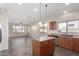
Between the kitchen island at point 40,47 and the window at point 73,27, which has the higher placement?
the window at point 73,27

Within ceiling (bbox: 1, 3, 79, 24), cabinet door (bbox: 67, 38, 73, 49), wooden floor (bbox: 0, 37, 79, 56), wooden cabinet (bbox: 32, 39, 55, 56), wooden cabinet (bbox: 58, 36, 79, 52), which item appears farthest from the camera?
cabinet door (bbox: 67, 38, 73, 49)

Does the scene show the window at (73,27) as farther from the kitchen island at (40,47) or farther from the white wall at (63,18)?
the kitchen island at (40,47)

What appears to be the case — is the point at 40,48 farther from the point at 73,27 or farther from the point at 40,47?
the point at 73,27

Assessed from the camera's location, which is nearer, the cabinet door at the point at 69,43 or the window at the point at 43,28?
the window at the point at 43,28

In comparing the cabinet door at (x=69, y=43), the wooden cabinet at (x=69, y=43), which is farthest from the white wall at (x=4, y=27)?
the cabinet door at (x=69, y=43)

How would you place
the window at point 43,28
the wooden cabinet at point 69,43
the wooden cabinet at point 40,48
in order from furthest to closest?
1. the wooden cabinet at point 69,43
2. the window at point 43,28
3. the wooden cabinet at point 40,48

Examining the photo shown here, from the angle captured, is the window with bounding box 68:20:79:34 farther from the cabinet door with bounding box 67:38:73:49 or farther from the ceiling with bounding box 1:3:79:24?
the ceiling with bounding box 1:3:79:24

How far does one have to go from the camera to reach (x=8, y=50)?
170 inches

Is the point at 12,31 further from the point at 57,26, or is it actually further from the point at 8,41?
the point at 57,26

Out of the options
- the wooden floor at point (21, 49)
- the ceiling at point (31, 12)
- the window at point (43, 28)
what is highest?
the ceiling at point (31, 12)

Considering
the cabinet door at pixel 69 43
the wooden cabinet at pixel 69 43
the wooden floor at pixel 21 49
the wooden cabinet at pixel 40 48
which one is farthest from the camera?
the cabinet door at pixel 69 43

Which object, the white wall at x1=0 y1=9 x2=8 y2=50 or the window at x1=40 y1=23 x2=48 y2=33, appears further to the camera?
the window at x1=40 y1=23 x2=48 y2=33

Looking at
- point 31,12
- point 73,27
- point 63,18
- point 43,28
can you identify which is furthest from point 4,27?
point 73,27

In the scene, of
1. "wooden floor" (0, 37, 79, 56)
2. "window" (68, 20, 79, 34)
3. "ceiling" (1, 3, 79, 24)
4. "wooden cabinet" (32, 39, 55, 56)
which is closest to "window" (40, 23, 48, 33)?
"ceiling" (1, 3, 79, 24)
